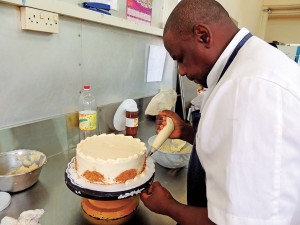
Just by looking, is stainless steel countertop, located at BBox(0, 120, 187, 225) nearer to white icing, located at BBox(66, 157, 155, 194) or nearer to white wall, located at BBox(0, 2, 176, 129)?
white icing, located at BBox(66, 157, 155, 194)

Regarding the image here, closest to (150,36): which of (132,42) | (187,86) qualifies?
(132,42)

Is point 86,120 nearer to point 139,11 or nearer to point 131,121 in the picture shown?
point 131,121

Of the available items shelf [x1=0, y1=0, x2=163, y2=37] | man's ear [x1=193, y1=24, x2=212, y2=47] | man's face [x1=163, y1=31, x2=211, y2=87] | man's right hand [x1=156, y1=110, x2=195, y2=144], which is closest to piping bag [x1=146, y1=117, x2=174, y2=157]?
man's right hand [x1=156, y1=110, x2=195, y2=144]

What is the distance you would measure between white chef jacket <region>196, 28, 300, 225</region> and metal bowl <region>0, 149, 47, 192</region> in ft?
1.86

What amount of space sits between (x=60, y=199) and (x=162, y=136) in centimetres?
38

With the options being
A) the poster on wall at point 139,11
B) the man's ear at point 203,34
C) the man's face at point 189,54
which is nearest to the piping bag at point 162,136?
the man's face at point 189,54

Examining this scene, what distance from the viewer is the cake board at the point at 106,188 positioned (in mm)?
564

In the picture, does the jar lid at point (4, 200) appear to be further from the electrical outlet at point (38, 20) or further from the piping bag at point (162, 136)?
the electrical outlet at point (38, 20)

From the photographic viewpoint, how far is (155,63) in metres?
1.62

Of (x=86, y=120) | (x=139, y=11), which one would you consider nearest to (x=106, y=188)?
(x=86, y=120)

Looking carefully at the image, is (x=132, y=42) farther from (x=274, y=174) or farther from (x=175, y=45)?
(x=274, y=174)

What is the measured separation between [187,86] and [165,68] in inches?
A: 8.3

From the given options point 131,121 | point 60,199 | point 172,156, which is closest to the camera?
point 60,199

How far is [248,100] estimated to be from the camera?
40 centimetres
